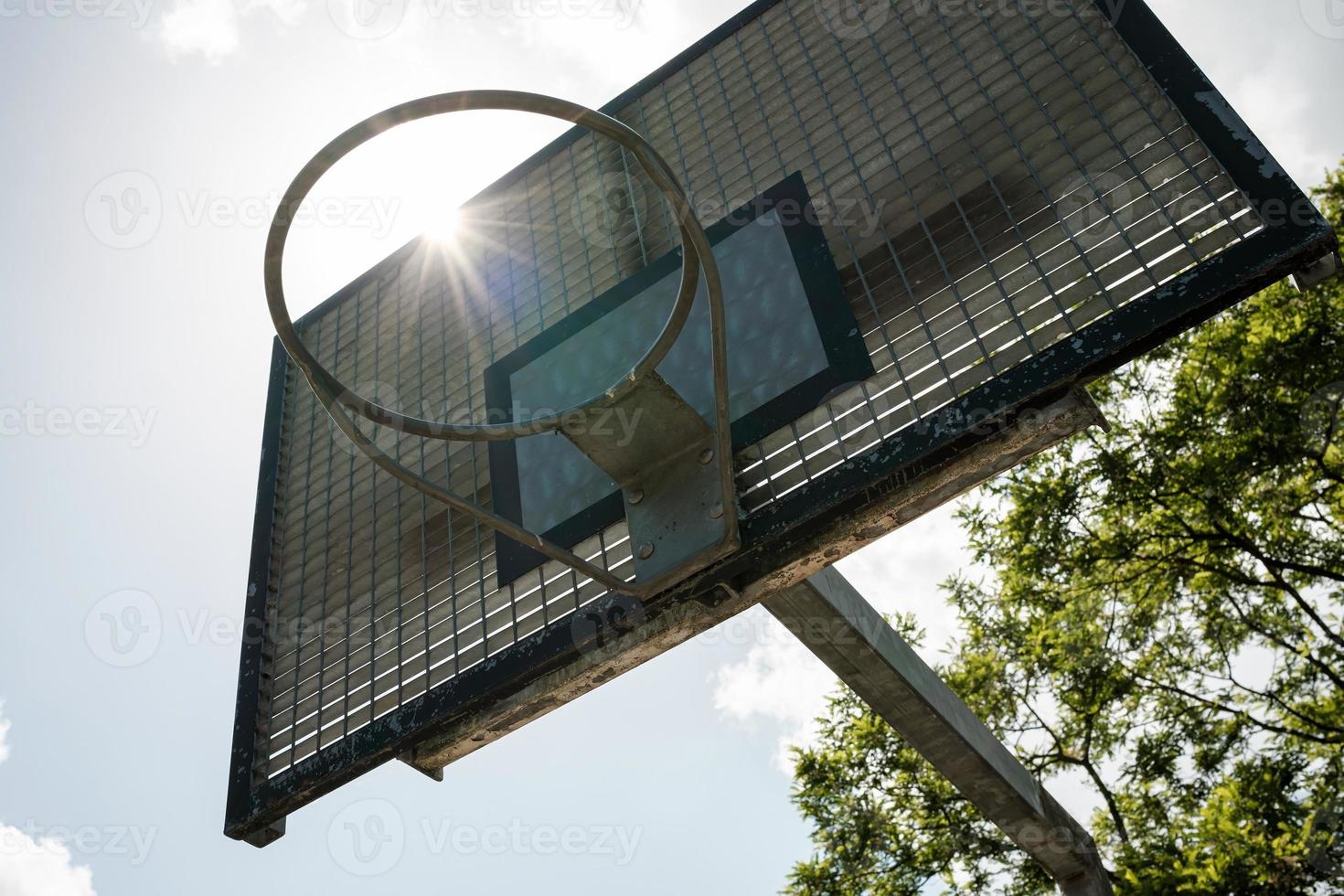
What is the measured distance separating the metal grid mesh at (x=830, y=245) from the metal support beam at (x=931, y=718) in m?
0.89

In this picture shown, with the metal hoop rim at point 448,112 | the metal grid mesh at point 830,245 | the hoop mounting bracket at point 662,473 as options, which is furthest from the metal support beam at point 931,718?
the metal hoop rim at point 448,112

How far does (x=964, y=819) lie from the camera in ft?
31.3

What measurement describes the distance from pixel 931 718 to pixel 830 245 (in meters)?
1.80

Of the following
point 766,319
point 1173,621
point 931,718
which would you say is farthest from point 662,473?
point 1173,621

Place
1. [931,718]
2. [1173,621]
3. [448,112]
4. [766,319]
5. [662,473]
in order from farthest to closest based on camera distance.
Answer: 1. [1173,621]
2. [931,718]
3. [766,319]
4. [662,473]
5. [448,112]

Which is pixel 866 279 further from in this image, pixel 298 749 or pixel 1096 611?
pixel 1096 611

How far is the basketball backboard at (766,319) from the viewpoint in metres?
2.34

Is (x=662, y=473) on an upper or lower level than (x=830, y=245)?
lower

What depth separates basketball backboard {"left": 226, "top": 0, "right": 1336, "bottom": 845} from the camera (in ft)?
7.67

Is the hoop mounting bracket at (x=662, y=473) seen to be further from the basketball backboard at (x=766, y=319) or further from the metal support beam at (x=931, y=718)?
the metal support beam at (x=931, y=718)

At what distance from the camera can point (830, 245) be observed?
9.28 ft

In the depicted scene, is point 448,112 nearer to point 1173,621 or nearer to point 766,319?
point 766,319

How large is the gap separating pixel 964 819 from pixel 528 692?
312 inches

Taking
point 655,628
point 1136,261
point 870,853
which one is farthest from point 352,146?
point 870,853
